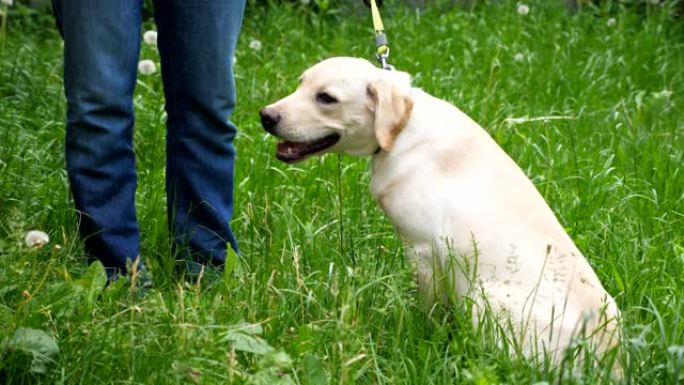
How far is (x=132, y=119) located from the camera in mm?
3900

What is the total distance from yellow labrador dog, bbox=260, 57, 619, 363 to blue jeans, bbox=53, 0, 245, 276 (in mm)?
358

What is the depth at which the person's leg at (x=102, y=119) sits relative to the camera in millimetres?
3684

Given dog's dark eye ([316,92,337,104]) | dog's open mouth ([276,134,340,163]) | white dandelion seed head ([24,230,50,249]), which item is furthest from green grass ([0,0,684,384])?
dog's dark eye ([316,92,337,104])

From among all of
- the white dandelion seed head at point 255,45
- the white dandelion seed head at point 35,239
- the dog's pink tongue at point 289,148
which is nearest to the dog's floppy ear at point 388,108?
the dog's pink tongue at point 289,148

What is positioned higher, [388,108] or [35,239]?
[388,108]

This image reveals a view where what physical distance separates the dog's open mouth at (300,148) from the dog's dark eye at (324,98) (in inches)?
4.5

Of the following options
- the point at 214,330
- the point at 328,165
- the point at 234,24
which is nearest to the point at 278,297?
the point at 214,330

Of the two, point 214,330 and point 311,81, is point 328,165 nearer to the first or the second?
point 311,81

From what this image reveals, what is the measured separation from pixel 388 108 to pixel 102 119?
90 centimetres

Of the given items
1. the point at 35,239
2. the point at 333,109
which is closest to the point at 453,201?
the point at 333,109

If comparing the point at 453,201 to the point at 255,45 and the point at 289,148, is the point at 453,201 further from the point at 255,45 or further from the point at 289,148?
the point at 255,45

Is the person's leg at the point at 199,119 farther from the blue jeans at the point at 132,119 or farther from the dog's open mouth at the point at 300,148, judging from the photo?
the dog's open mouth at the point at 300,148

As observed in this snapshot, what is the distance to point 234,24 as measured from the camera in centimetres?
393

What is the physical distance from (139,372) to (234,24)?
1383 millimetres
